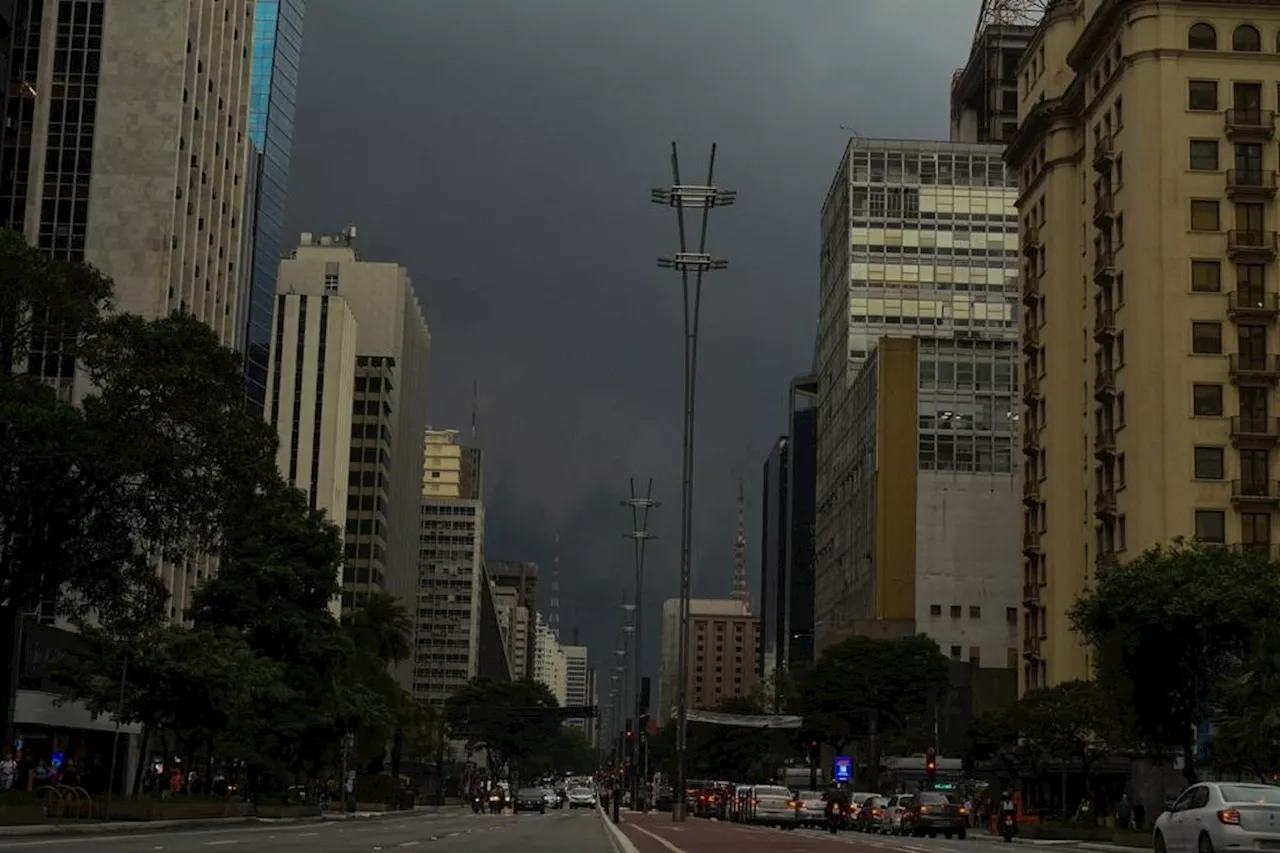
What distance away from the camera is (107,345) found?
44344 millimetres

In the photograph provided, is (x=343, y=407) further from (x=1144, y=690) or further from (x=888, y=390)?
(x=1144, y=690)

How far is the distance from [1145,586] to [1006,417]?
7454 centimetres

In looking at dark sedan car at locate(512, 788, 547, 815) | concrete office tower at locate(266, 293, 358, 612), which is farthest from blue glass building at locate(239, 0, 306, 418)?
dark sedan car at locate(512, 788, 547, 815)

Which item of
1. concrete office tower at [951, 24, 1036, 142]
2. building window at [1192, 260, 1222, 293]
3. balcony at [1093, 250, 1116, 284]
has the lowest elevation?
building window at [1192, 260, 1222, 293]

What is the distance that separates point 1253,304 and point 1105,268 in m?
7.36

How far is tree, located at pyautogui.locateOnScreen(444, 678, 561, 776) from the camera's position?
6186 inches

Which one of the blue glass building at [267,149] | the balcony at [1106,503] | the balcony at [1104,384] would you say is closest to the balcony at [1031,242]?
the balcony at [1104,384]

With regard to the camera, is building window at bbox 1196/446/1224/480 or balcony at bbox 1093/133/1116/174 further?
balcony at bbox 1093/133/1116/174

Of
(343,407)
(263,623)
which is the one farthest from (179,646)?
(343,407)

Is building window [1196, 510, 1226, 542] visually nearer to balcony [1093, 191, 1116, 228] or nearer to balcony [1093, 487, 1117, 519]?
Answer: balcony [1093, 487, 1117, 519]

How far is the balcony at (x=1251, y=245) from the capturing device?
81.1 m

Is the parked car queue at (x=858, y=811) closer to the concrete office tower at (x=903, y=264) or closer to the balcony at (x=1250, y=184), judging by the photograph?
the balcony at (x=1250, y=184)

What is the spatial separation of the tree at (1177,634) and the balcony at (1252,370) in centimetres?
2357

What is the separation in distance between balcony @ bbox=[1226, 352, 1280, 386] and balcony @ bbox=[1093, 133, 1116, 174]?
1158cm
